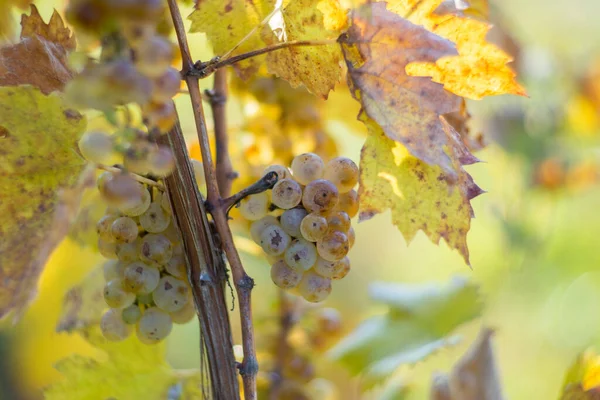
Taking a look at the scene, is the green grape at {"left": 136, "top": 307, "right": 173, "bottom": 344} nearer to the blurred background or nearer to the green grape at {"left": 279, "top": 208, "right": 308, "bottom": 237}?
the green grape at {"left": 279, "top": 208, "right": 308, "bottom": 237}

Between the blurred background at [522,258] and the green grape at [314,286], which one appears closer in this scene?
the green grape at [314,286]

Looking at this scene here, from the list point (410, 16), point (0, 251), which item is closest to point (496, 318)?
point (410, 16)

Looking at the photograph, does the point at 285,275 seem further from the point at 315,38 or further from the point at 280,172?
the point at 315,38

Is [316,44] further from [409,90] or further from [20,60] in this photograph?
[20,60]

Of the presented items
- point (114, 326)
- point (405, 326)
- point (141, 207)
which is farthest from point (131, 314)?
point (405, 326)

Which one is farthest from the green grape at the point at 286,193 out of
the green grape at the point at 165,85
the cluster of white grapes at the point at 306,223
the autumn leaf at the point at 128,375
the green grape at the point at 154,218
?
the autumn leaf at the point at 128,375

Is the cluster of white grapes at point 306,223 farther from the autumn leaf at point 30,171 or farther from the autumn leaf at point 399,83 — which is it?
the autumn leaf at point 30,171
